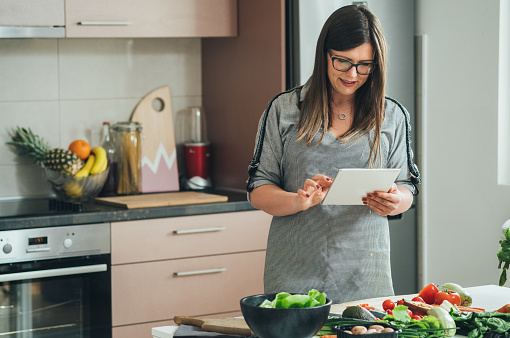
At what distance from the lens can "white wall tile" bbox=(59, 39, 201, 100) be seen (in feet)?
11.3

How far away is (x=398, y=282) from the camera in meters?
3.46

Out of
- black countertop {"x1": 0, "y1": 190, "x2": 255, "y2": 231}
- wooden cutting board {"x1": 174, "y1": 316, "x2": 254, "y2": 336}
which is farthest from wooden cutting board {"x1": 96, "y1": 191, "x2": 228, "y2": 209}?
wooden cutting board {"x1": 174, "y1": 316, "x2": 254, "y2": 336}

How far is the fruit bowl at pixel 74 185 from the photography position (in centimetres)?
308

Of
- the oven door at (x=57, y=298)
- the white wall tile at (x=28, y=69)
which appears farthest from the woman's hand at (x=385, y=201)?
the white wall tile at (x=28, y=69)

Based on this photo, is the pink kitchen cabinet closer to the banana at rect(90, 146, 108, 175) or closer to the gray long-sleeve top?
the banana at rect(90, 146, 108, 175)

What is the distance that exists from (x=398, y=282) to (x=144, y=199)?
1.20 metres

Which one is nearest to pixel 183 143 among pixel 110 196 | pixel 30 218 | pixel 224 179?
pixel 224 179

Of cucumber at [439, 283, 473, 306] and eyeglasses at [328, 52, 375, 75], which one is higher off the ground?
eyeglasses at [328, 52, 375, 75]

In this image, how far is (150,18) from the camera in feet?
10.6

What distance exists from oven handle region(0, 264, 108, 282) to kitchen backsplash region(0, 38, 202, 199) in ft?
2.07

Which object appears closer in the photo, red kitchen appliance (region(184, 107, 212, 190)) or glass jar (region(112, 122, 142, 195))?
glass jar (region(112, 122, 142, 195))

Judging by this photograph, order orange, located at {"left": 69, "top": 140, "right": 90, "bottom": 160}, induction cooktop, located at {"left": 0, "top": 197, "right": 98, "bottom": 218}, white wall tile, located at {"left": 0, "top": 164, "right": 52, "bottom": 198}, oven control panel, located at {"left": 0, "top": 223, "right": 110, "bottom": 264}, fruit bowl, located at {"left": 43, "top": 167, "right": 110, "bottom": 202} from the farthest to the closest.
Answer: white wall tile, located at {"left": 0, "top": 164, "right": 52, "bottom": 198} < orange, located at {"left": 69, "top": 140, "right": 90, "bottom": 160} < fruit bowl, located at {"left": 43, "top": 167, "right": 110, "bottom": 202} < induction cooktop, located at {"left": 0, "top": 197, "right": 98, "bottom": 218} < oven control panel, located at {"left": 0, "top": 223, "right": 110, "bottom": 264}

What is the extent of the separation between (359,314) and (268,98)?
1807 millimetres

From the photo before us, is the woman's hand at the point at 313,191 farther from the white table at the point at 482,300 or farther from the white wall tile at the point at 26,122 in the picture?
the white wall tile at the point at 26,122
